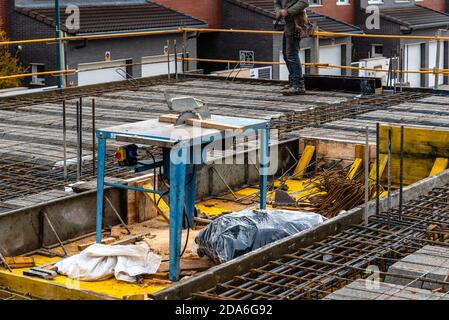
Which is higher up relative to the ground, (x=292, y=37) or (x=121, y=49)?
(x=292, y=37)

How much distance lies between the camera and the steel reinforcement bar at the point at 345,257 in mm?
7566

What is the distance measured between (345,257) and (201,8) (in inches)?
1074

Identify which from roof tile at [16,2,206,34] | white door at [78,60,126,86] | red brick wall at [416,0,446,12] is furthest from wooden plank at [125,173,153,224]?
red brick wall at [416,0,446,12]

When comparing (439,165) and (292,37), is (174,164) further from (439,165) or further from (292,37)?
(292,37)

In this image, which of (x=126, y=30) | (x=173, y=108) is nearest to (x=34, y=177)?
(x=173, y=108)

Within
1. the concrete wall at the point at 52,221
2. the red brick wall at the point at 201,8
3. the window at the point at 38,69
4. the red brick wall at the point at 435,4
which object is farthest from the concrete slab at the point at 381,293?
the red brick wall at the point at 435,4

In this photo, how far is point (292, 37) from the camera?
55.2 ft

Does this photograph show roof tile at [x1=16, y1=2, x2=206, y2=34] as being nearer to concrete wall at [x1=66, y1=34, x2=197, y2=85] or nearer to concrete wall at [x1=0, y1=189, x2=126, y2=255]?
concrete wall at [x1=66, y1=34, x2=197, y2=85]

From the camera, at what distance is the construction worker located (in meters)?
16.6

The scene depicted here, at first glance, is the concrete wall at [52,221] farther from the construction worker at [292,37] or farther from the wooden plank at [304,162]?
the construction worker at [292,37]

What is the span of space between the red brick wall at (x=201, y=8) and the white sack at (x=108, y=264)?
24.9 metres

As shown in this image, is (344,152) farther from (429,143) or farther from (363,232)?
(363,232)

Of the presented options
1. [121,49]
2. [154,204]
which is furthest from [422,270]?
[121,49]

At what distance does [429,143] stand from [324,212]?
210cm
